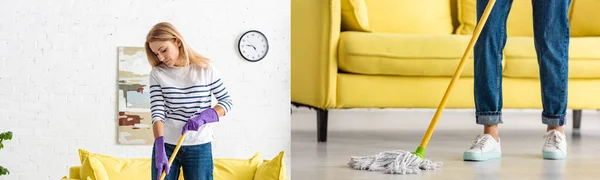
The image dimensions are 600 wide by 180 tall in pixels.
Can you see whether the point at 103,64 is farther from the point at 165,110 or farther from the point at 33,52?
the point at 165,110

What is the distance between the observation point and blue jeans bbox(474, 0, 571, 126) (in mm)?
3279

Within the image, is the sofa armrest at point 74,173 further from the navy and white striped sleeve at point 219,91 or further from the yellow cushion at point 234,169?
the navy and white striped sleeve at point 219,91

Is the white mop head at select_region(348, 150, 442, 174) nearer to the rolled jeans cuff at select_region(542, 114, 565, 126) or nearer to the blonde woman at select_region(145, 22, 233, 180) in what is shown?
the rolled jeans cuff at select_region(542, 114, 565, 126)

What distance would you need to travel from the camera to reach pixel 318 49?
391cm

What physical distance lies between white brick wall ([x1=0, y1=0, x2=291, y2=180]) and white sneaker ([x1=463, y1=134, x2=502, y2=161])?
624 millimetres

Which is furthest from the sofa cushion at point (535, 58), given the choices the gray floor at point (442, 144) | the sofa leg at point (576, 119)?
the sofa leg at point (576, 119)

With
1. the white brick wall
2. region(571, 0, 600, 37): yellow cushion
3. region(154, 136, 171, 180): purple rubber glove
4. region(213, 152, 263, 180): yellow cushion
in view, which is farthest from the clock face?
region(571, 0, 600, 37): yellow cushion

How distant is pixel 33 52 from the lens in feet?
10.5

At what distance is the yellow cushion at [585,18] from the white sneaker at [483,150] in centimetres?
134

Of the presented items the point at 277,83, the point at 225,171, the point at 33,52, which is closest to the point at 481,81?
the point at 277,83

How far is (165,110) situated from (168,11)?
136 cm

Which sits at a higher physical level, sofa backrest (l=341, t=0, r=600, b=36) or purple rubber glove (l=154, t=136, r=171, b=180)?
sofa backrest (l=341, t=0, r=600, b=36)

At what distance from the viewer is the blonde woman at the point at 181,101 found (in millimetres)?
1905

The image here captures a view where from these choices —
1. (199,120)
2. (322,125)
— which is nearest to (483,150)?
(322,125)
